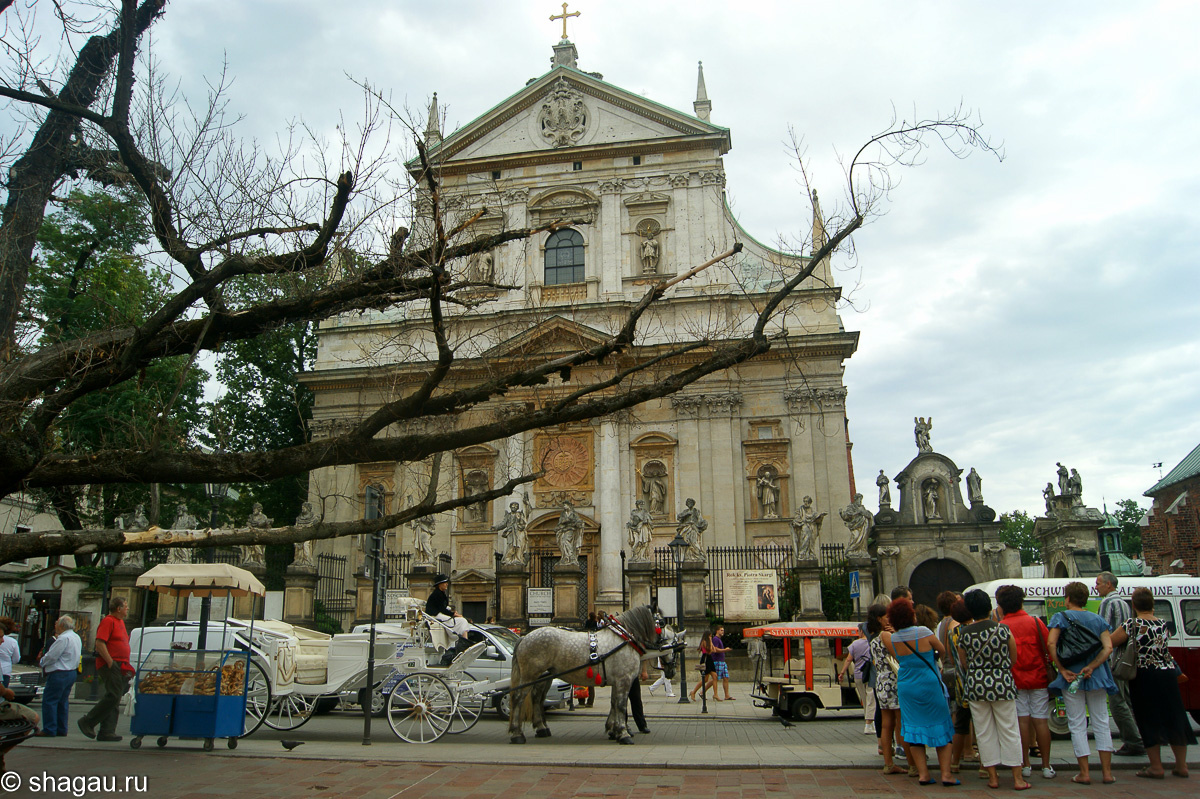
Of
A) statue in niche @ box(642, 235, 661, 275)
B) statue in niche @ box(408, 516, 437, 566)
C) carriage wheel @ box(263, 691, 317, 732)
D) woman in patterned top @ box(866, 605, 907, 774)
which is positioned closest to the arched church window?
statue in niche @ box(642, 235, 661, 275)

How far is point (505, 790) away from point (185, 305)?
16.9 ft

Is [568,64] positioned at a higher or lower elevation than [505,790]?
higher

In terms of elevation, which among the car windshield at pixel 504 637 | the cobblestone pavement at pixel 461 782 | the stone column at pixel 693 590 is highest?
the stone column at pixel 693 590

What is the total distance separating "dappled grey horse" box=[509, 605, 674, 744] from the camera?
10.2m

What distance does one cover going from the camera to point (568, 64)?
33344 mm

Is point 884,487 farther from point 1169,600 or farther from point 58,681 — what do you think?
point 58,681

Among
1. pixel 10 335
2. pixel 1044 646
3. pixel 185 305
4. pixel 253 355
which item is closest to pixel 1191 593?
pixel 1044 646

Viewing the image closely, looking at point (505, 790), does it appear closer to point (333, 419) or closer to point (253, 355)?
point (333, 419)

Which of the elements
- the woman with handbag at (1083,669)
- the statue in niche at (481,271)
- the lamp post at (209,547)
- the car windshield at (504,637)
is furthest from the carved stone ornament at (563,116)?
the woman with handbag at (1083,669)

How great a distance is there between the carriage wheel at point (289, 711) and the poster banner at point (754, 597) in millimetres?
11111

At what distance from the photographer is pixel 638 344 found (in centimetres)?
2764

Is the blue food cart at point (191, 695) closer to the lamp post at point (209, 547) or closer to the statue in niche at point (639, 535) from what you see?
the lamp post at point (209, 547)

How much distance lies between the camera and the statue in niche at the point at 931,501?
25.1m

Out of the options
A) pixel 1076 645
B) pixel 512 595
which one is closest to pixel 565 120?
pixel 512 595
